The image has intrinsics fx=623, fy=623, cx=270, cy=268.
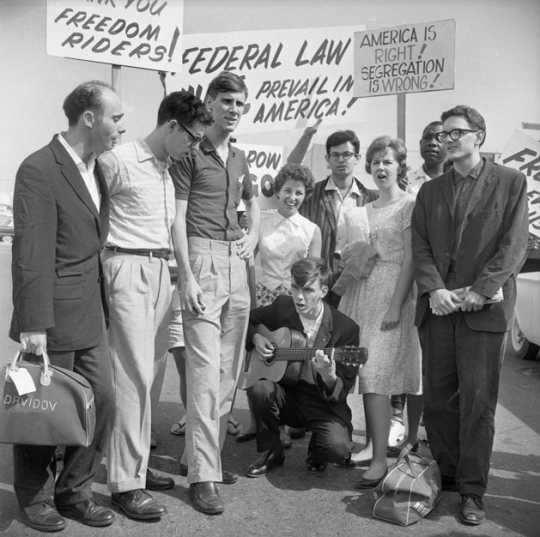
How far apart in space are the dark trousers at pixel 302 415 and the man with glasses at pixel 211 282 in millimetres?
312

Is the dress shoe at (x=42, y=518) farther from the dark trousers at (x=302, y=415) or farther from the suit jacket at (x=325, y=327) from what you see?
the suit jacket at (x=325, y=327)

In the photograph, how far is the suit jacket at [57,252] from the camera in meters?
2.63

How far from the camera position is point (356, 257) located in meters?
3.79

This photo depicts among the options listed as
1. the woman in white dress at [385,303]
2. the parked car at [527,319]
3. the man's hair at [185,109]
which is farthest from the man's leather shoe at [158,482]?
the parked car at [527,319]

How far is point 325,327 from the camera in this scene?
3.72 meters

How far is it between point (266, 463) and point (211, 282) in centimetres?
120

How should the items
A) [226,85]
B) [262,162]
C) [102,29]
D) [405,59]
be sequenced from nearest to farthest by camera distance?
[226,85] → [102,29] → [405,59] → [262,162]

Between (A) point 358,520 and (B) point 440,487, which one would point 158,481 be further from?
(B) point 440,487

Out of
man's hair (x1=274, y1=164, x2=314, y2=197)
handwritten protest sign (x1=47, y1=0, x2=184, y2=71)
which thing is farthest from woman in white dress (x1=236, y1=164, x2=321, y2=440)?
handwritten protest sign (x1=47, y1=0, x2=184, y2=71)

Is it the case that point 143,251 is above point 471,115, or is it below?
below

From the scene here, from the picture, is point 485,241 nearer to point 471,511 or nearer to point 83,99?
point 471,511

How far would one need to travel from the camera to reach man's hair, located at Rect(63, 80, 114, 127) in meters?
2.82

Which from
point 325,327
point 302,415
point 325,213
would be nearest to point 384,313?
point 325,327

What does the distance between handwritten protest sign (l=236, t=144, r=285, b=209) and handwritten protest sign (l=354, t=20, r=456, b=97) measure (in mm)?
865
